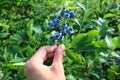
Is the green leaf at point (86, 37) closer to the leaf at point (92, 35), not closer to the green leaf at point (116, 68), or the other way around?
the leaf at point (92, 35)

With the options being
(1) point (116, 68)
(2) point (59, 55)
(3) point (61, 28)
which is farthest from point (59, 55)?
(1) point (116, 68)

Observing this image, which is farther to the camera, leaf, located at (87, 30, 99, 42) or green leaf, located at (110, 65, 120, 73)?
green leaf, located at (110, 65, 120, 73)

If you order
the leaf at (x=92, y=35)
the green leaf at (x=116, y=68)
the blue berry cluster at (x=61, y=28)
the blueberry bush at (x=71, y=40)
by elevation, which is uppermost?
the blue berry cluster at (x=61, y=28)

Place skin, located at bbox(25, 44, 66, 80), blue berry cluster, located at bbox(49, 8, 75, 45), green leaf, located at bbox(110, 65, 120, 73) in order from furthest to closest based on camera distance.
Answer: green leaf, located at bbox(110, 65, 120, 73) → blue berry cluster, located at bbox(49, 8, 75, 45) → skin, located at bbox(25, 44, 66, 80)

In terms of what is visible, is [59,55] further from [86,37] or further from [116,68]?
[116,68]

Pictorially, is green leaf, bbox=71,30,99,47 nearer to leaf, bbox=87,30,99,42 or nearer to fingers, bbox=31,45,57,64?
leaf, bbox=87,30,99,42

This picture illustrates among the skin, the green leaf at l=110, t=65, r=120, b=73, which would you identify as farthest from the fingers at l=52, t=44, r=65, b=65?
the green leaf at l=110, t=65, r=120, b=73

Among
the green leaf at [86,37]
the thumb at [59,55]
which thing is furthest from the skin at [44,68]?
the green leaf at [86,37]
